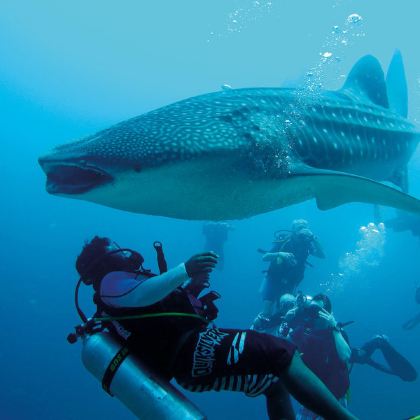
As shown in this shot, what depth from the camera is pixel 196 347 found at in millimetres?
2428

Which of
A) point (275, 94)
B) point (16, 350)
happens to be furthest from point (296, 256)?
point (16, 350)

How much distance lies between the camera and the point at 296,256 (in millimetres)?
10500

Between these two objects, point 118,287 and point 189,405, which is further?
point 118,287

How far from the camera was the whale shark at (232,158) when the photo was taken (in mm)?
2409

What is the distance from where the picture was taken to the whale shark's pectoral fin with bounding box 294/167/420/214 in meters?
3.11

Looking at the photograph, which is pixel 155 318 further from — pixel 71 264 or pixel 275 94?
pixel 71 264

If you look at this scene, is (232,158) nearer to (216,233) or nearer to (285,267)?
(285,267)

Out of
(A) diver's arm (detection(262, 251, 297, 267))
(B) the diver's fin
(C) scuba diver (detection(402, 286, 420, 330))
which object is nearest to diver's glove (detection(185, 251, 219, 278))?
(B) the diver's fin

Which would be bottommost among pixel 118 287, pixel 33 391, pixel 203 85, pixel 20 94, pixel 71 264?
pixel 118 287

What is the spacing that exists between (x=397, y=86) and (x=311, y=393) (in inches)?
239

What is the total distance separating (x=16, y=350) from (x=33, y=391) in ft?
17.4

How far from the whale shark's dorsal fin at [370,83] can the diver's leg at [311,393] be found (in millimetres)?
4505

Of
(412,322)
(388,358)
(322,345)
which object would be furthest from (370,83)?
(412,322)

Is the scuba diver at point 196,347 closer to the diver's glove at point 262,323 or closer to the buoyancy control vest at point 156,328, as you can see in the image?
the buoyancy control vest at point 156,328
